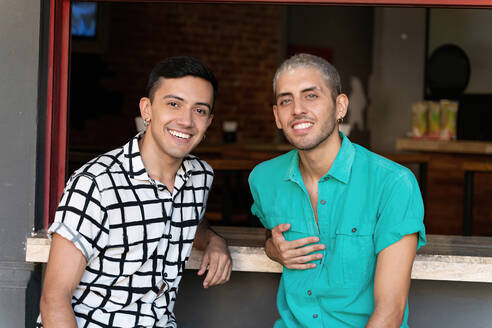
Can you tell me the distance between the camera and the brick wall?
236 inches

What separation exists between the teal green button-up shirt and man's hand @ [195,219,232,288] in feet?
0.79

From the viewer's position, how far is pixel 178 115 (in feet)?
5.80

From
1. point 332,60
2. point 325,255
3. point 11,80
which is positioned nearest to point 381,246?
point 325,255

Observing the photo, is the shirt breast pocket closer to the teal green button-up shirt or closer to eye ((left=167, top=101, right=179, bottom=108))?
the teal green button-up shirt

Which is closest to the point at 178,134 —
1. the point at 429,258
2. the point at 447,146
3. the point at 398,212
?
the point at 398,212

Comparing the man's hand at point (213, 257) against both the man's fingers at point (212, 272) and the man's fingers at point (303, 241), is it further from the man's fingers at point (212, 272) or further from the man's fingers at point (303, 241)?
the man's fingers at point (303, 241)

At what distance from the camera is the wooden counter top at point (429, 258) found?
199 cm

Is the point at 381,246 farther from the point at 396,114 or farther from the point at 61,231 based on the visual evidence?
the point at 396,114

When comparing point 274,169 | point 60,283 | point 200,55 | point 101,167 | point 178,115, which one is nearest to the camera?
point 60,283

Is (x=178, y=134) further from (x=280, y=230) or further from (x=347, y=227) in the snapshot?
(x=347, y=227)

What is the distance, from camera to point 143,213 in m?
1.70

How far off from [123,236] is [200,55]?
4.77m

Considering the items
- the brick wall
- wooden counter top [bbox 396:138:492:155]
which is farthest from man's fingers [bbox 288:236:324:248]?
the brick wall

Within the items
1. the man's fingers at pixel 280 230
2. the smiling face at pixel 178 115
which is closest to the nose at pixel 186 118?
the smiling face at pixel 178 115
